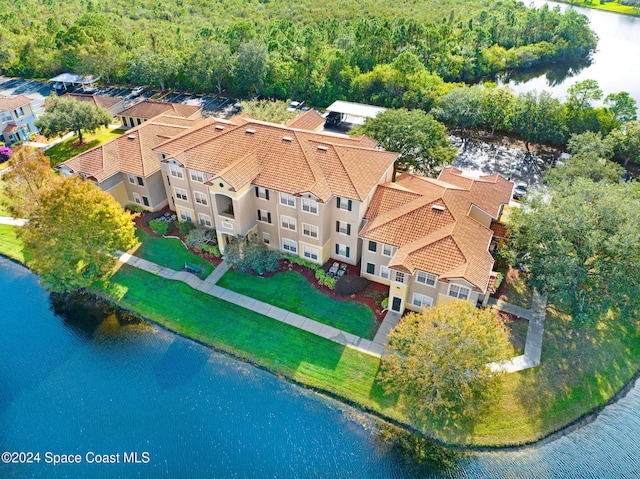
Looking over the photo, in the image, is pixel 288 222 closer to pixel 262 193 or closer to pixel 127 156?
pixel 262 193

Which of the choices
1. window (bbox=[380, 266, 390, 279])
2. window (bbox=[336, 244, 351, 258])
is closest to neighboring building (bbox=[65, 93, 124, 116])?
window (bbox=[336, 244, 351, 258])

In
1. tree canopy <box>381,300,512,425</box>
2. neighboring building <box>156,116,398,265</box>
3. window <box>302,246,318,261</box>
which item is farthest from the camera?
window <box>302,246,318,261</box>

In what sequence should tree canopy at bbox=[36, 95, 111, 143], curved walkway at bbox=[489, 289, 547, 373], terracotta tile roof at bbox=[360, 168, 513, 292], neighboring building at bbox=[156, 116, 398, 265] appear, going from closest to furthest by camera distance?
curved walkway at bbox=[489, 289, 547, 373]
terracotta tile roof at bbox=[360, 168, 513, 292]
neighboring building at bbox=[156, 116, 398, 265]
tree canopy at bbox=[36, 95, 111, 143]

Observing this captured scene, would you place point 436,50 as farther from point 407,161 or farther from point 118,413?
point 118,413

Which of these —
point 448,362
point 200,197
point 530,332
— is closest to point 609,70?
point 530,332

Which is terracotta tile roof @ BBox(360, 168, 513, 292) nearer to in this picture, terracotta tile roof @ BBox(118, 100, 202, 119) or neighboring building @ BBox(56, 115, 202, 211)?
neighboring building @ BBox(56, 115, 202, 211)

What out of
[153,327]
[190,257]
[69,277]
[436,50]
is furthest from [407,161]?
[436,50]
